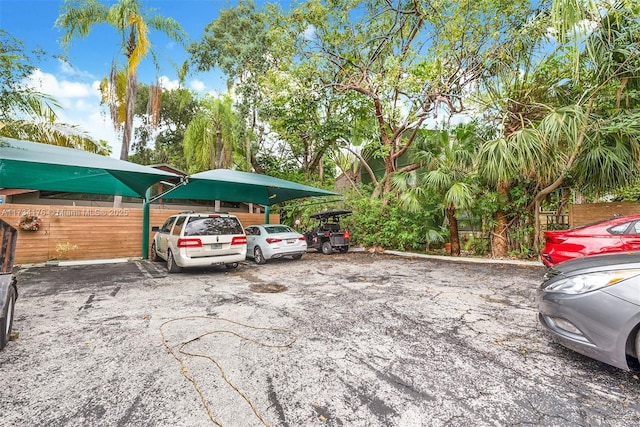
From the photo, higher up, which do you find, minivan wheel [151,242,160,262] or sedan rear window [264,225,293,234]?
sedan rear window [264,225,293,234]

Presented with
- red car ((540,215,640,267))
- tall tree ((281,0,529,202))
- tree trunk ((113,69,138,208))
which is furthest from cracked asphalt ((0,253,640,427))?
tree trunk ((113,69,138,208))

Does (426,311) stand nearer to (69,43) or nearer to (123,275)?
(123,275)

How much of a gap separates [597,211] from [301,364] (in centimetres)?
942

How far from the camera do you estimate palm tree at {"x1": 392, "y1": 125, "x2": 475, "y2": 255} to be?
8.77m

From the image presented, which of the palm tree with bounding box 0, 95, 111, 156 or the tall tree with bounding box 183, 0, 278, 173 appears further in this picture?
the tall tree with bounding box 183, 0, 278, 173

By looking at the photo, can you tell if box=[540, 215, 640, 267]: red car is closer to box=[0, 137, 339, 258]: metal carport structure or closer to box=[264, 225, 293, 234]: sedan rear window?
box=[264, 225, 293, 234]: sedan rear window

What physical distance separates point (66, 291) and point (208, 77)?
1424 cm

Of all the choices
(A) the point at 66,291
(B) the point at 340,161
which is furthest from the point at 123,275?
(B) the point at 340,161

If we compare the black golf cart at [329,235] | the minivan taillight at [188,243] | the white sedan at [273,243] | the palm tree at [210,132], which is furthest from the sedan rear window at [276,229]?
the palm tree at [210,132]

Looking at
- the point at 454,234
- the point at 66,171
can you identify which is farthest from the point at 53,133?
the point at 454,234

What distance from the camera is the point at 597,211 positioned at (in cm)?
789

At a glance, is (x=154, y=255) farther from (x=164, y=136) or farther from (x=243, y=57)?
(x=164, y=136)

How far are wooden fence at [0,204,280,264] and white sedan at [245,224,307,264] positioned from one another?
4469mm

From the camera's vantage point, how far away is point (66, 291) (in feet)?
18.4
